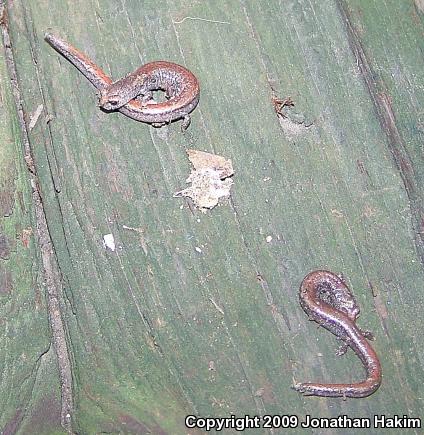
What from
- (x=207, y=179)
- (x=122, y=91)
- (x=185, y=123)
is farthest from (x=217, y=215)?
(x=122, y=91)

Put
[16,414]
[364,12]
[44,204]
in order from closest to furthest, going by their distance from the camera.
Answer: [16,414], [44,204], [364,12]

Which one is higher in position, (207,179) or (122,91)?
(122,91)

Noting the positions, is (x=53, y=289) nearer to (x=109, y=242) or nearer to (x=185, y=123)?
(x=109, y=242)

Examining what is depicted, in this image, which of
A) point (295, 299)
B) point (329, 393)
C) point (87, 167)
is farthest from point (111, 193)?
point (329, 393)

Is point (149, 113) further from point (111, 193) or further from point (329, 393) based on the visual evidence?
point (329, 393)

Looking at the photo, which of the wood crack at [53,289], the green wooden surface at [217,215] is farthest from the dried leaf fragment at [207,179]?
the wood crack at [53,289]

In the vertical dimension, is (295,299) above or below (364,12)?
below

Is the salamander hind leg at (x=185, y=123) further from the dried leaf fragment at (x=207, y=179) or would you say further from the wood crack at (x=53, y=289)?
the wood crack at (x=53, y=289)
